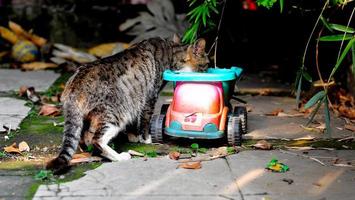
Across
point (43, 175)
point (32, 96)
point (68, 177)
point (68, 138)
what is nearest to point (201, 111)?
point (68, 138)

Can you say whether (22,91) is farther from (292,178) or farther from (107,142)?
(292,178)

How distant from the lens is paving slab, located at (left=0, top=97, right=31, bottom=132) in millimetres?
5027

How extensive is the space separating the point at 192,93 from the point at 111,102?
0.62 m

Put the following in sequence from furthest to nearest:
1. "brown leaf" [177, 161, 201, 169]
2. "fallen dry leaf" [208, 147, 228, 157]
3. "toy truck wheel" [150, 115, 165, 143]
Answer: "toy truck wheel" [150, 115, 165, 143] → "fallen dry leaf" [208, 147, 228, 157] → "brown leaf" [177, 161, 201, 169]

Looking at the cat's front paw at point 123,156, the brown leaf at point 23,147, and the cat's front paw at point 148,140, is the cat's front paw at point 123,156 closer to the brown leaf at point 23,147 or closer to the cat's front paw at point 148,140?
the cat's front paw at point 148,140

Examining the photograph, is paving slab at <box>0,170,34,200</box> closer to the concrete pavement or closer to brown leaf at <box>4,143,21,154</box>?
the concrete pavement

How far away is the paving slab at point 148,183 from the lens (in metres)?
3.40

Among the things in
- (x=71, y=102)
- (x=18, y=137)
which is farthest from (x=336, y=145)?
(x=18, y=137)

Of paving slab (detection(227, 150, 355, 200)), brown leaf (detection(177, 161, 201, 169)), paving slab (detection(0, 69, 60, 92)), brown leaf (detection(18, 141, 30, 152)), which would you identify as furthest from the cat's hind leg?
paving slab (detection(0, 69, 60, 92))

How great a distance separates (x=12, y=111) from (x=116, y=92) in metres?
1.53

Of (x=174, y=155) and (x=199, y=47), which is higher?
(x=199, y=47)

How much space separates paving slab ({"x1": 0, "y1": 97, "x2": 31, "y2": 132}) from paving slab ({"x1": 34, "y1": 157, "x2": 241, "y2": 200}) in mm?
1429

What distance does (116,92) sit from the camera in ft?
14.4

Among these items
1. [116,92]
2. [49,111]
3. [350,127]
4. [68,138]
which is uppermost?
[116,92]
